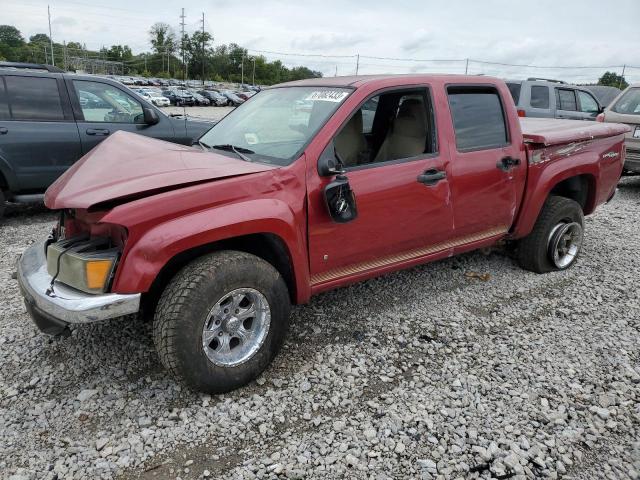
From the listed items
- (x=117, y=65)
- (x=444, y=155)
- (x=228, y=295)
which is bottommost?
(x=228, y=295)

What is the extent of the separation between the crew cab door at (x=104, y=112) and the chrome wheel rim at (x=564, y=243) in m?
5.01

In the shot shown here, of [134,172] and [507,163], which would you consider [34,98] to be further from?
[507,163]

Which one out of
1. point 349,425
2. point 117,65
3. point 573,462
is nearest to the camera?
point 573,462

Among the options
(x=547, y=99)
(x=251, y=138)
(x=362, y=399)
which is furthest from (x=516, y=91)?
(x=362, y=399)

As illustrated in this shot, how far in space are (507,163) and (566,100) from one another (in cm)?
857

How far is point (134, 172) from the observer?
279cm

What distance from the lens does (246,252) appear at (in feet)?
9.78

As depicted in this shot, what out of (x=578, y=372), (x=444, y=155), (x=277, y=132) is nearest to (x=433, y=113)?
(x=444, y=155)

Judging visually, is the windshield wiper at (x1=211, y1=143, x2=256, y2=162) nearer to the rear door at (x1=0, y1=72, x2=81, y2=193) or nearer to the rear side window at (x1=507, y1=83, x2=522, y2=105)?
the rear door at (x1=0, y1=72, x2=81, y2=193)

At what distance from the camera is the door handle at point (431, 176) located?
3.54 m

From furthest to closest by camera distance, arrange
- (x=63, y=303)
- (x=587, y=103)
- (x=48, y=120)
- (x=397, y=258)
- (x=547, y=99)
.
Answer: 1. (x=587, y=103)
2. (x=547, y=99)
3. (x=48, y=120)
4. (x=397, y=258)
5. (x=63, y=303)

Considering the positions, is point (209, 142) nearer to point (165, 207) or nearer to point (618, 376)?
point (165, 207)

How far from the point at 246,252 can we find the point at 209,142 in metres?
1.20

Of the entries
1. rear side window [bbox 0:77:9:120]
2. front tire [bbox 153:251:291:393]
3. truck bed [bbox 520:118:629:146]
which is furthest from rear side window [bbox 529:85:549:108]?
front tire [bbox 153:251:291:393]
